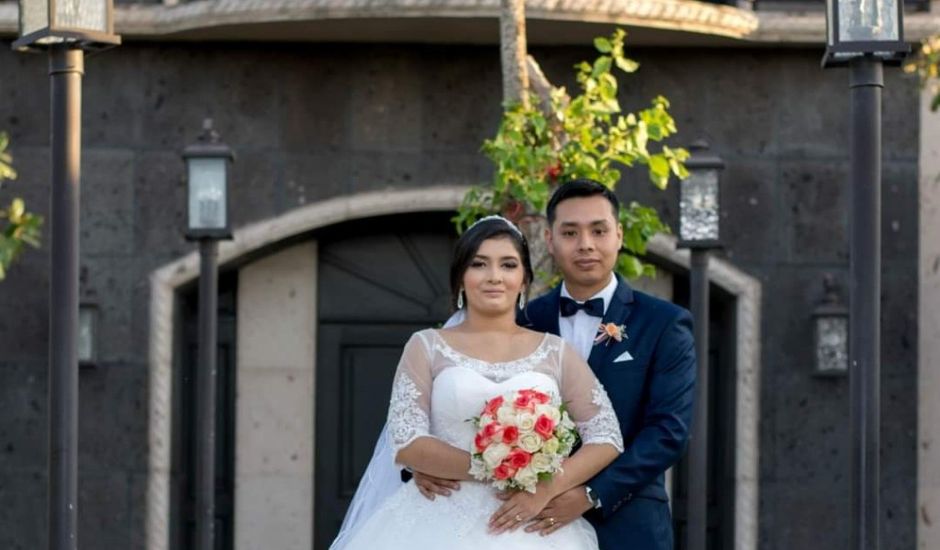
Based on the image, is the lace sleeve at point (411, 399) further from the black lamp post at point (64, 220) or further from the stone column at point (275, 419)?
the stone column at point (275, 419)

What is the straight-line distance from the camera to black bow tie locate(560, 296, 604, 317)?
6.91 metres

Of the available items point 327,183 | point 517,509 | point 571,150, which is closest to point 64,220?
point 571,150

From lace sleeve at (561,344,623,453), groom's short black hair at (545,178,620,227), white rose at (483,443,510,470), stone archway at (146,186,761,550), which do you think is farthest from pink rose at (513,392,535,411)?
stone archway at (146,186,761,550)

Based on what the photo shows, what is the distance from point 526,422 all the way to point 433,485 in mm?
449

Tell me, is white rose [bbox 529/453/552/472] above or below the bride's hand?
above

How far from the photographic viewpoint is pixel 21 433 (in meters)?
15.3

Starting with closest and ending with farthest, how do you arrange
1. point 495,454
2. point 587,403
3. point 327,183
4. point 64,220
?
point 495,454 < point 587,403 < point 64,220 < point 327,183

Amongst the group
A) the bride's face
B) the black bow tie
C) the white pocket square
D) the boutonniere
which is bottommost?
the white pocket square

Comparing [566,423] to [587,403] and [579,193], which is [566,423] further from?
[579,193]

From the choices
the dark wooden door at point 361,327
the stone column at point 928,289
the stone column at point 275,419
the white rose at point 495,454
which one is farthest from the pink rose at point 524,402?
the stone column at point 928,289

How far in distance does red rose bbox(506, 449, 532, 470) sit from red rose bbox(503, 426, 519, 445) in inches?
1.4

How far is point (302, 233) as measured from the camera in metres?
15.3

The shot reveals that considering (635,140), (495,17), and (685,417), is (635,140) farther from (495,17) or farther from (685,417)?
(685,417)

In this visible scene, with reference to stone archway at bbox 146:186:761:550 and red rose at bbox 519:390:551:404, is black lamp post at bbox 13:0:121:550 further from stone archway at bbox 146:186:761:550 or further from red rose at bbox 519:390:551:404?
stone archway at bbox 146:186:761:550
